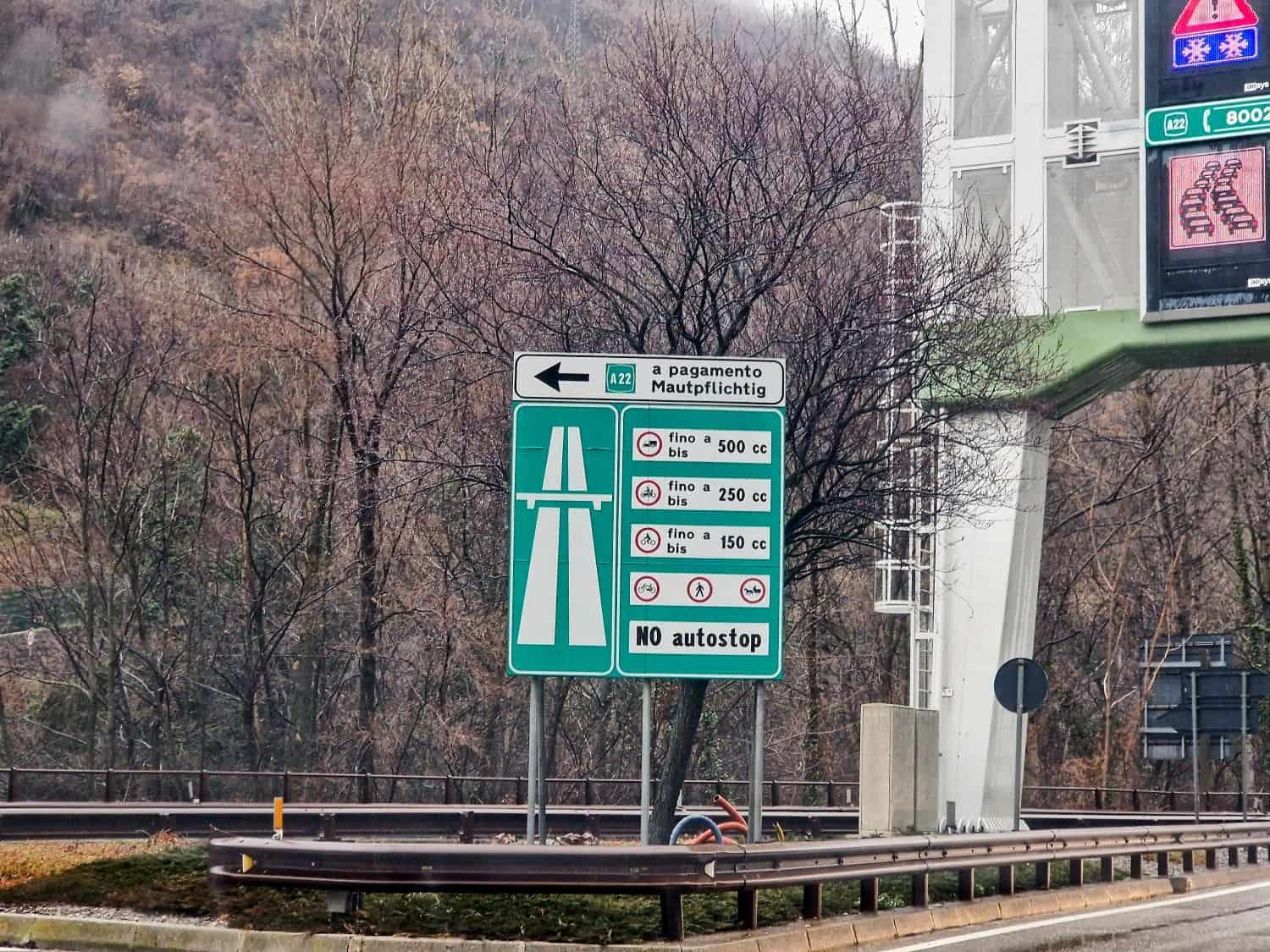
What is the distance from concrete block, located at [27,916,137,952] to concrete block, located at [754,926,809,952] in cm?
450

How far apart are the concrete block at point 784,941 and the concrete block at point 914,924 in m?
1.59

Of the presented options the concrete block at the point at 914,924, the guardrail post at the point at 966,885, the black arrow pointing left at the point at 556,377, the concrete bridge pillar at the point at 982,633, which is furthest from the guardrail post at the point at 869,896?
the concrete bridge pillar at the point at 982,633

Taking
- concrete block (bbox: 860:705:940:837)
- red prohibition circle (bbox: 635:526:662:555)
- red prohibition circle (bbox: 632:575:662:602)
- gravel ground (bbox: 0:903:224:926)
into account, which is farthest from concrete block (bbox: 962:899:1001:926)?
gravel ground (bbox: 0:903:224:926)

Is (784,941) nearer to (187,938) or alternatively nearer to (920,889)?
(920,889)

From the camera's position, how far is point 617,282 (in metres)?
20.2

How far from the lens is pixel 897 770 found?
2333 centimetres

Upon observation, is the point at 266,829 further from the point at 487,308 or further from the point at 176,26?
the point at 176,26

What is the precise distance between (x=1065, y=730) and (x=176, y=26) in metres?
102

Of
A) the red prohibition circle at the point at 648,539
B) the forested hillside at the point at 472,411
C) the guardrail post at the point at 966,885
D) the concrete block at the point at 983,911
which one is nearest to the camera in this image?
the red prohibition circle at the point at 648,539

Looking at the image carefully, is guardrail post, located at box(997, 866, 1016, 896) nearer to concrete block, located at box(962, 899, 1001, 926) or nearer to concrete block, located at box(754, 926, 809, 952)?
concrete block, located at box(962, 899, 1001, 926)

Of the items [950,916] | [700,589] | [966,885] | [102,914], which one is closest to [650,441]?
[700,589]

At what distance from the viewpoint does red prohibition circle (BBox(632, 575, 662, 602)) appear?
14.7 m

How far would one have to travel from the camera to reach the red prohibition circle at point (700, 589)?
14734 mm

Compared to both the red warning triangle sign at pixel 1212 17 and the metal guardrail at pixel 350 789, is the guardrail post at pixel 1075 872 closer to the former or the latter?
the red warning triangle sign at pixel 1212 17
